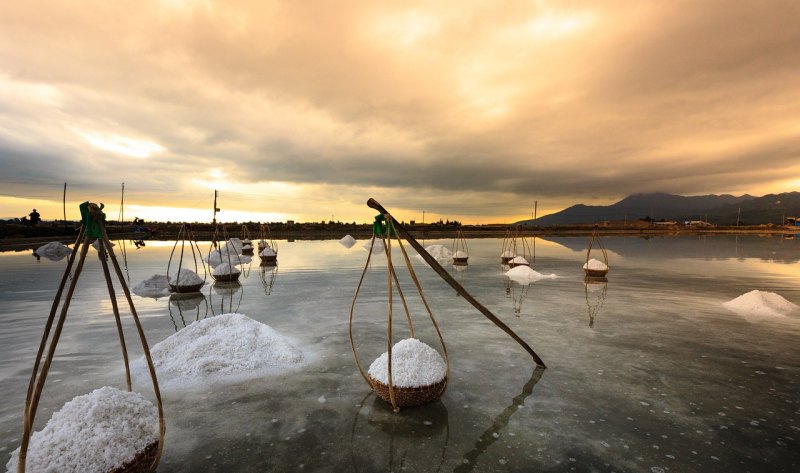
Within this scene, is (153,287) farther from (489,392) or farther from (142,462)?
(489,392)

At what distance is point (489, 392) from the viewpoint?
16.8ft

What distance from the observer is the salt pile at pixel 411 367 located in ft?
14.5

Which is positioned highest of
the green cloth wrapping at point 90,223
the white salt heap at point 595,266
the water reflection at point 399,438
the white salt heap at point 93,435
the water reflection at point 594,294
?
the green cloth wrapping at point 90,223

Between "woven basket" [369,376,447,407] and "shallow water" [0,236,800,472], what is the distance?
6.8 inches

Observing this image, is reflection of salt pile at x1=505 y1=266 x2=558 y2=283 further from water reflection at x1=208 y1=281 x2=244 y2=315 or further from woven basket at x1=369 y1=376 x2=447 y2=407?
woven basket at x1=369 y1=376 x2=447 y2=407

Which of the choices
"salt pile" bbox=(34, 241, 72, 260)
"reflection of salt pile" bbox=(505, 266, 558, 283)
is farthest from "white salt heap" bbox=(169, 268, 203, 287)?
"salt pile" bbox=(34, 241, 72, 260)

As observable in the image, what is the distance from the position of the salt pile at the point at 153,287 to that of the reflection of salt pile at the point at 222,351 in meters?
7.17

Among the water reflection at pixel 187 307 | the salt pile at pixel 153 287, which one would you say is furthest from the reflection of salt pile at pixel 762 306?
the salt pile at pixel 153 287

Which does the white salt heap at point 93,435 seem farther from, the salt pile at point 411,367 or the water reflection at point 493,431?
the water reflection at point 493,431

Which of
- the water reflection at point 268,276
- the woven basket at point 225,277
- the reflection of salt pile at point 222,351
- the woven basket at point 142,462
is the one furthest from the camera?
the woven basket at point 225,277

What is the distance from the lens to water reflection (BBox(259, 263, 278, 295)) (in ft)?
43.7

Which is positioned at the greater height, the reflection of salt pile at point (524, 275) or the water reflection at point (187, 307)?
the reflection of salt pile at point (524, 275)

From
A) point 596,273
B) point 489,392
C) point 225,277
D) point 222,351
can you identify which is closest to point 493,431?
point 489,392

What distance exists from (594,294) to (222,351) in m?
11.4
